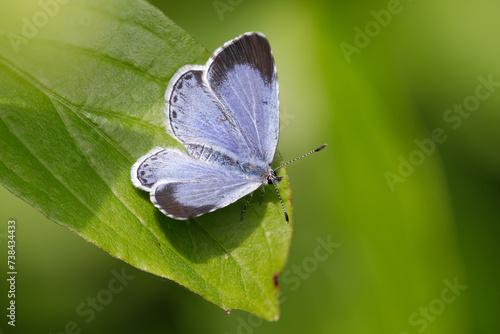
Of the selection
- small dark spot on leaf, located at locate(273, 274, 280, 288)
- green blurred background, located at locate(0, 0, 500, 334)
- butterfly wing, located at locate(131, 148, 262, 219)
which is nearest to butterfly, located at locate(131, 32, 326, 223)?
butterfly wing, located at locate(131, 148, 262, 219)

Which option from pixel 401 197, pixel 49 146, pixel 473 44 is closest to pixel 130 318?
pixel 49 146

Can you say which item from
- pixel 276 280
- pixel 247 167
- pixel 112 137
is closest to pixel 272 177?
pixel 247 167

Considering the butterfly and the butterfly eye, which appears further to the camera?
the butterfly eye

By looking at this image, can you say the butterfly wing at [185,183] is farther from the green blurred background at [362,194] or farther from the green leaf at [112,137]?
the green blurred background at [362,194]

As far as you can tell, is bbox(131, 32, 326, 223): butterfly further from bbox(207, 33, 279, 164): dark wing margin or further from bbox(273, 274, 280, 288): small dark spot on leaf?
bbox(273, 274, 280, 288): small dark spot on leaf

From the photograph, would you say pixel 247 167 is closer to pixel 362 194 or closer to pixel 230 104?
pixel 230 104

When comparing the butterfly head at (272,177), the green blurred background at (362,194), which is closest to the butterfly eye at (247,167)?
the butterfly head at (272,177)

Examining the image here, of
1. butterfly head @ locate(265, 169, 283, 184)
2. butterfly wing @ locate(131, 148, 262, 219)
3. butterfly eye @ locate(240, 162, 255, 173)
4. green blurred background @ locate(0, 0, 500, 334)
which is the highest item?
butterfly wing @ locate(131, 148, 262, 219)
